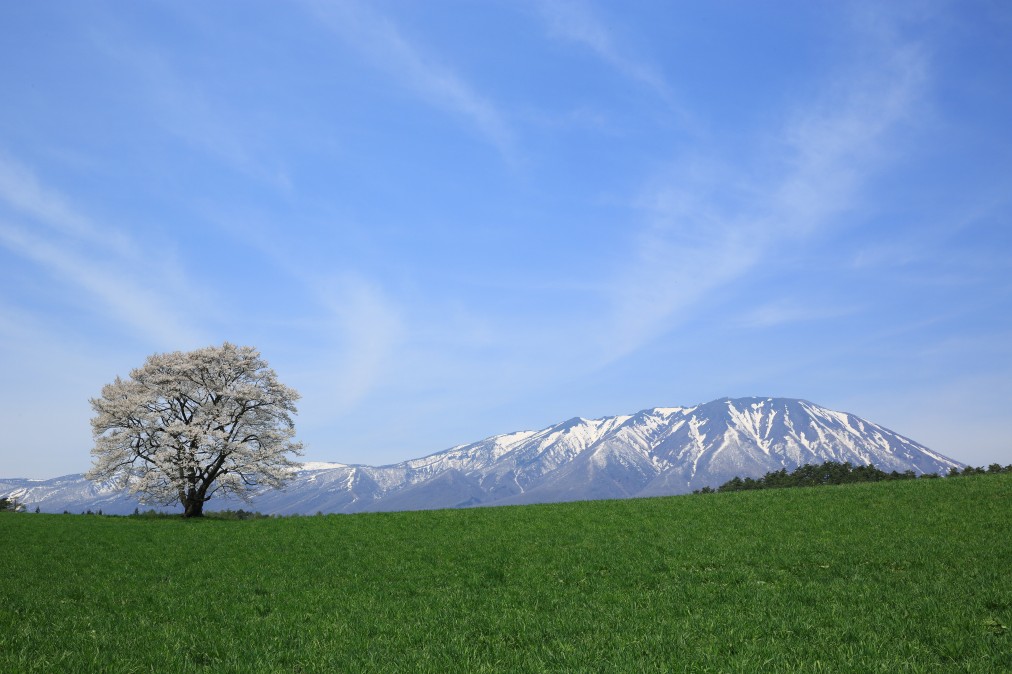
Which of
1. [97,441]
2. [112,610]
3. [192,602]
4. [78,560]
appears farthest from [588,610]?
[97,441]

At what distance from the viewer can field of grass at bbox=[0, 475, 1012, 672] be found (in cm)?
1210

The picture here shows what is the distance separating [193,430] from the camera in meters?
55.7

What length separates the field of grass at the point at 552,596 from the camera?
12.1 m

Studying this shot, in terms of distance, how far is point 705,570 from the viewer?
69.7ft

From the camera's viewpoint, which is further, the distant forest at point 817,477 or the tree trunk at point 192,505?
the distant forest at point 817,477

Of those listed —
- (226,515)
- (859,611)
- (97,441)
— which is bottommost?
(859,611)

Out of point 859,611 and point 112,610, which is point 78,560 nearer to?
point 112,610

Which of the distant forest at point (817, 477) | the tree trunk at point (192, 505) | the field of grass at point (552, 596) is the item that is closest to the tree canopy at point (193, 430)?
the tree trunk at point (192, 505)

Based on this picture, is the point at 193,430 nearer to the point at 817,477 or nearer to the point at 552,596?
the point at 552,596

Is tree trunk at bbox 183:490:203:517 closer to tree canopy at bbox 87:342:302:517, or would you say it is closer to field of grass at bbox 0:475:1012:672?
tree canopy at bbox 87:342:302:517

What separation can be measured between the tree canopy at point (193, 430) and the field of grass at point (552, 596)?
19.0 metres

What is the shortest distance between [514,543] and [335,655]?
58.1 ft

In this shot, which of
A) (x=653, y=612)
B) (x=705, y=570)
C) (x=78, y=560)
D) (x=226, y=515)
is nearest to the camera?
(x=653, y=612)

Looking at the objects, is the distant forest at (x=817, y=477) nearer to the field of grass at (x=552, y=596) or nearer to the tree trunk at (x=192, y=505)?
the field of grass at (x=552, y=596)
